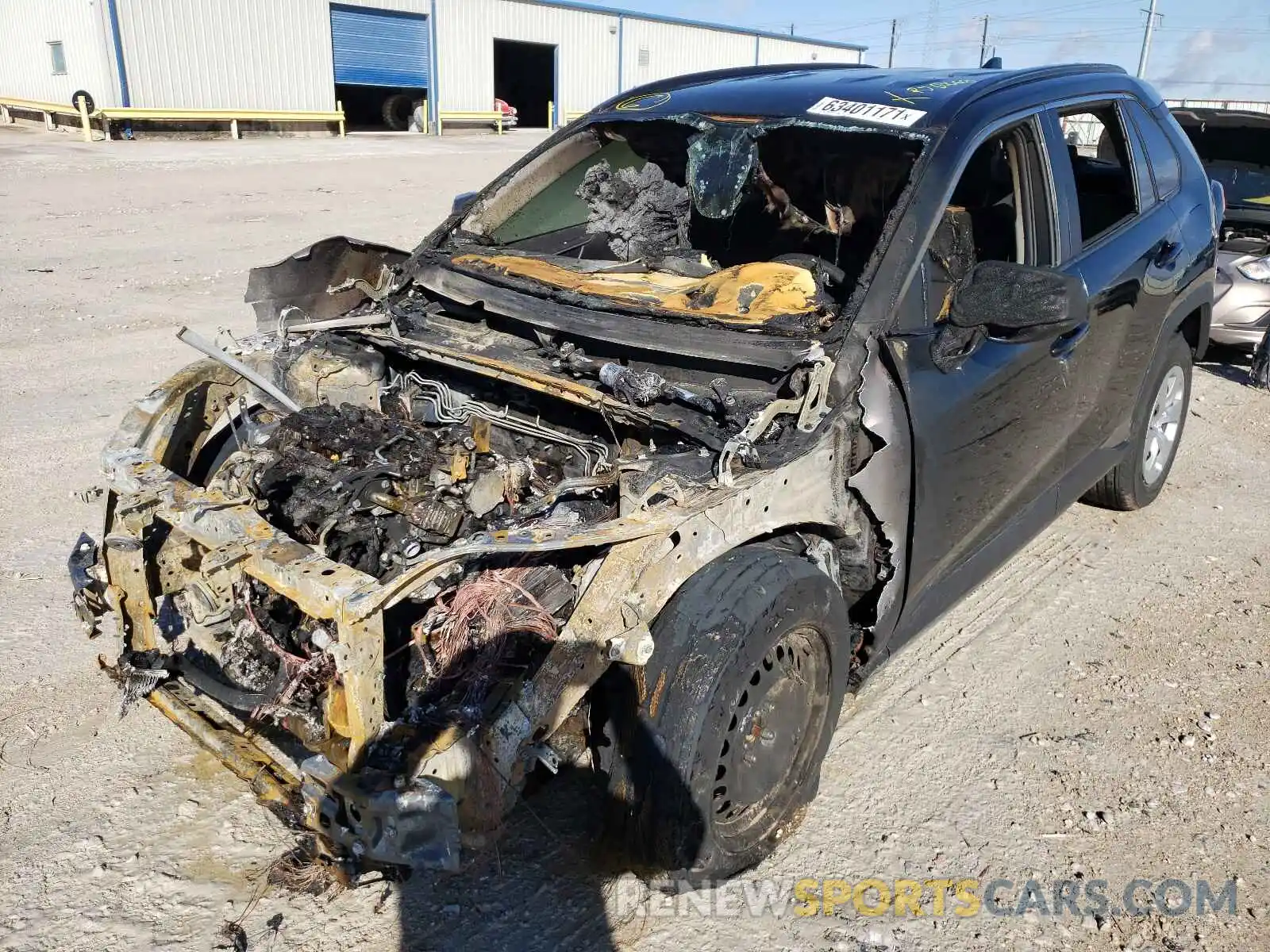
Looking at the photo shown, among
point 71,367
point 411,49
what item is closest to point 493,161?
point 411,49

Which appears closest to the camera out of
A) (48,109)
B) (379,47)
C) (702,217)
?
(702,217)

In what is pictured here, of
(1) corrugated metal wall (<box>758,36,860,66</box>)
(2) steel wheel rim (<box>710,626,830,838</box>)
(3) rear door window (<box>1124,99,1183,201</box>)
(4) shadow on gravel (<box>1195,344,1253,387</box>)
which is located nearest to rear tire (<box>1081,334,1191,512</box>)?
(3) rear door window (<box>1124,99,1183,201</box>)

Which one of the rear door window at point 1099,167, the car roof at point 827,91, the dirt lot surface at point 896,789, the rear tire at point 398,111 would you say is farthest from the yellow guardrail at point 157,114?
the rear door window at point 1099,167

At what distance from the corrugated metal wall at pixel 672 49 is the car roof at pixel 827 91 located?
99.2 feet

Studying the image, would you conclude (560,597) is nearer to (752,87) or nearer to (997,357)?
(997,357)

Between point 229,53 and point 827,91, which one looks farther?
point 229,53

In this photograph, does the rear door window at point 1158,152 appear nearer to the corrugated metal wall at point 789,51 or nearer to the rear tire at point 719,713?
the rear tire at point 719,713

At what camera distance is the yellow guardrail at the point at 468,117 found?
28734 millimetres

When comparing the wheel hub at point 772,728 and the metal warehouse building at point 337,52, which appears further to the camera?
the metal warehouse building at point 337,52

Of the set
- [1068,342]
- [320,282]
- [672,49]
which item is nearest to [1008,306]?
[1068,342]

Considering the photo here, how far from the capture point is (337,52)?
25.8 metres

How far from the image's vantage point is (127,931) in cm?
247

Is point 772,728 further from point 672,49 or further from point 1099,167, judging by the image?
point 672,49

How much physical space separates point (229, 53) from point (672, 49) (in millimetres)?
16382
